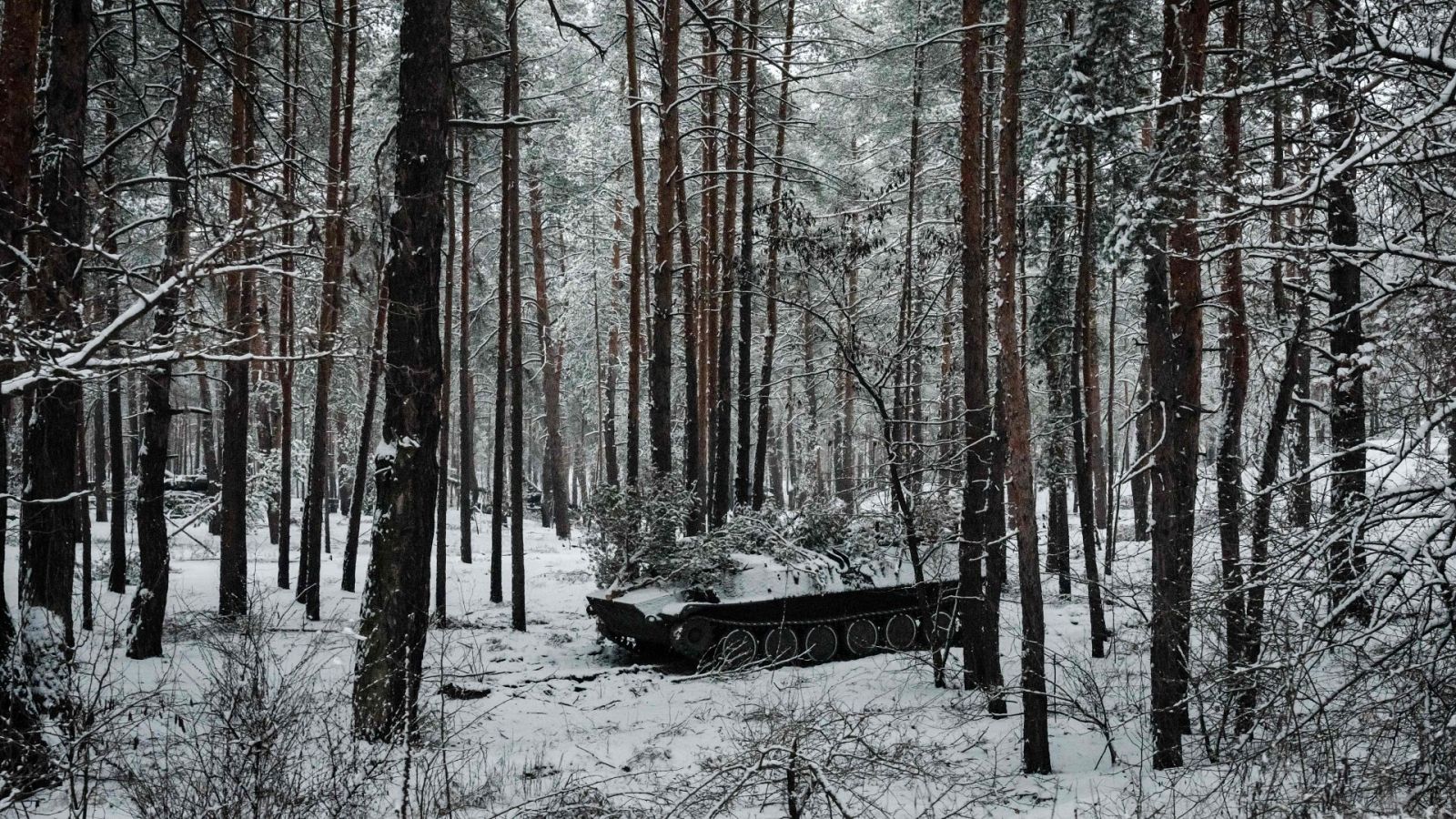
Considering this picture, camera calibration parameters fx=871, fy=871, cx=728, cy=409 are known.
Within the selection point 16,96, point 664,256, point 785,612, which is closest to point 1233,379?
point 785,612

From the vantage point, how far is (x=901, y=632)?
13.4 metres

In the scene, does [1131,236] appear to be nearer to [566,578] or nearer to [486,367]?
[566,578]

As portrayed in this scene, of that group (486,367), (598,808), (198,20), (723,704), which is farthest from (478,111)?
(486,367)

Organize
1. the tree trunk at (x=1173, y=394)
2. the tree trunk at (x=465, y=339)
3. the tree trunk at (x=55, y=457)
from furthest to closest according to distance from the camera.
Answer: the tree trunk at (x=465, y=339)
the tree trunk at (x=1173, y=394)
the tree trunk at (x=55, y=457)

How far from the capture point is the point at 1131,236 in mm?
7344

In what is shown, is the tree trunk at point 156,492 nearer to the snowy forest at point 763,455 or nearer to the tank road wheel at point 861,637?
the snowy forest at point 763,455

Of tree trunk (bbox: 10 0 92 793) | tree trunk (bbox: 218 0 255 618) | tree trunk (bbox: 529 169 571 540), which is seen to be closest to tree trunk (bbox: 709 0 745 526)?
tree trunk (bbox: 529 169 571 540)

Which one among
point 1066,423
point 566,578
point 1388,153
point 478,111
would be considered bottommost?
point 566,578

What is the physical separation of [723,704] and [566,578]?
10.1 metres

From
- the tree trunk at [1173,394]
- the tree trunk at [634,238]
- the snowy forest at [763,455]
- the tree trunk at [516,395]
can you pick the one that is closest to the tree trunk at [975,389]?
the snowy forest at [763,455]

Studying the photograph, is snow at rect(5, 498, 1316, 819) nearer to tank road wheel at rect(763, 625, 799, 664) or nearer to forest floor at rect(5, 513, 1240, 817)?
forest floor at rect(5, 513, 1240, 817)

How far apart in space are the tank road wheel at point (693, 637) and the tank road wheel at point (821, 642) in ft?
5.26

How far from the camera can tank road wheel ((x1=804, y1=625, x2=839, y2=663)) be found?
12688mm

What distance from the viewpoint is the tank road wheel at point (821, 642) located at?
12688mm
